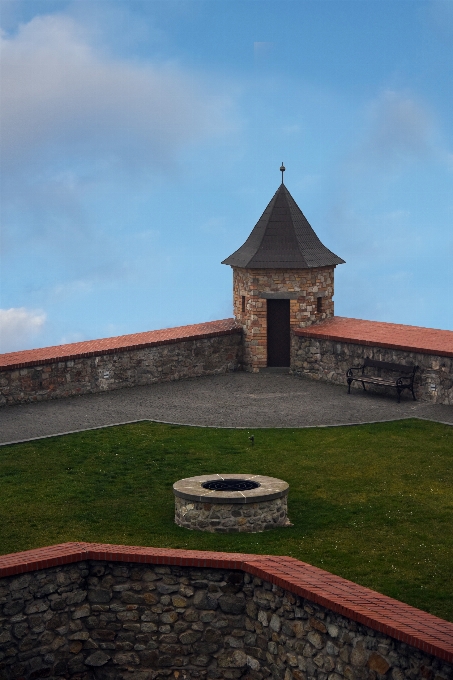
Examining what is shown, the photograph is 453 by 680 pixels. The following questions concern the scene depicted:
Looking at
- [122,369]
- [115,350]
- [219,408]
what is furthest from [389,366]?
[115,350]

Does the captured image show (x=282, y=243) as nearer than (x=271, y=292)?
No

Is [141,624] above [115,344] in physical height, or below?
below

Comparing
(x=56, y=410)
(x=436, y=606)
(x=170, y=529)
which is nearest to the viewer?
(x=436, y=606)

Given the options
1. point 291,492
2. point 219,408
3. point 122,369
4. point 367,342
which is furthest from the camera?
point 122,369

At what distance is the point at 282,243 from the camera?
31156 mm

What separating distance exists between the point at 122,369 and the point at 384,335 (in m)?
6.37

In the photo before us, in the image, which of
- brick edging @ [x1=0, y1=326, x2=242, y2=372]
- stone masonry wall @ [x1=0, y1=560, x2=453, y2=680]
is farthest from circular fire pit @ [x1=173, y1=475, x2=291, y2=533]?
brick edging @ [x1=0, y1=326, x2=242, y2=372]

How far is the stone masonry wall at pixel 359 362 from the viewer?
2698 centimetres

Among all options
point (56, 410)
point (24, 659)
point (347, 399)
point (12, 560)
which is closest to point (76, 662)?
point (24, 659)

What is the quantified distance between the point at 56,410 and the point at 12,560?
1032cm

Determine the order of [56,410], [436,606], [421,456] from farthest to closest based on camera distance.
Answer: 1. [56,410]
2. [421,456]
3. [436,606]

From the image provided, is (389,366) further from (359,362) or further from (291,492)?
(291,492)

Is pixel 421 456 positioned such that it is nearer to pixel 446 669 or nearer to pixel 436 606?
pixel 436 606

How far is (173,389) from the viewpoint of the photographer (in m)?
28.7
